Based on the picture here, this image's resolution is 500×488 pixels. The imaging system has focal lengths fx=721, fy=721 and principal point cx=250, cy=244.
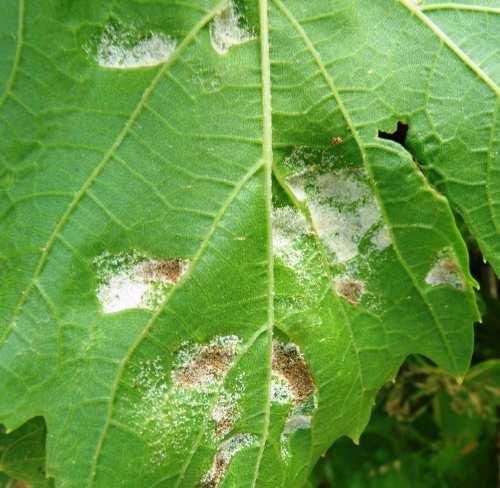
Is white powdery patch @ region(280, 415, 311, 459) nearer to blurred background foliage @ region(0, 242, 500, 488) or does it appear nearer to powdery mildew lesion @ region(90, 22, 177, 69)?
blurred background foliage @ region(0, 242, 500, 488)

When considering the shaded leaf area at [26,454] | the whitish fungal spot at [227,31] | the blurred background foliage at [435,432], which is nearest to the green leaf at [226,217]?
the whitish fungal spot at [227,31]

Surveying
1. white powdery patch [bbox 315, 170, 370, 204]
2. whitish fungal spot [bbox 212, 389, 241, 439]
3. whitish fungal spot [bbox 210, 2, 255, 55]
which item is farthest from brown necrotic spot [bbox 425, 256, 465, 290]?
whitish fungal spot [bbox 210, 2, 255, 55]

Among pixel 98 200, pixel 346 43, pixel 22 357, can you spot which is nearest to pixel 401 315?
pixel 346 43

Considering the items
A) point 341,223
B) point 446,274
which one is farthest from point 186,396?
point 446,274

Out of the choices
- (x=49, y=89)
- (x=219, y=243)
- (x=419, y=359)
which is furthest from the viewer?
(x=419, y=359)

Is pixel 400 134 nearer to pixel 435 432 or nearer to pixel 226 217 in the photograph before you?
pixel 226 217

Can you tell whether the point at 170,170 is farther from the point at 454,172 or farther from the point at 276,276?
the point at 454,172
